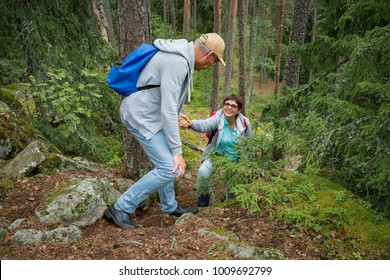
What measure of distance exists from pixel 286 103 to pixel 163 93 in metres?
2.72

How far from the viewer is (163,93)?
3.45 m

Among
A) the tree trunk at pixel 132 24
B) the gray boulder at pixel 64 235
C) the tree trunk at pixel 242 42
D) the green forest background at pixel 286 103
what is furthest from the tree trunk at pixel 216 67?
the gray boulder at pixel 64 235

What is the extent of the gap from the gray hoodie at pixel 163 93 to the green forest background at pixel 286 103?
104cm

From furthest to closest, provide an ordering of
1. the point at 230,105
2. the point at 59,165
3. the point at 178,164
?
the point at 59,165 < the point at 230,105 < the point at 178,164

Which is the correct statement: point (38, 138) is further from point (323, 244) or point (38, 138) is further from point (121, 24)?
point (323, 244)

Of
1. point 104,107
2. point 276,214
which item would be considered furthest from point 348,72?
point 104,107

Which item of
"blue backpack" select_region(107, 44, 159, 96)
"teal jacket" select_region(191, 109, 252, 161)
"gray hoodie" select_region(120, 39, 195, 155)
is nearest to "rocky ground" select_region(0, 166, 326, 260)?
"gray hoodie" select_region(120, 39, 195, 155)

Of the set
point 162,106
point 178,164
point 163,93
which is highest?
point 163,93

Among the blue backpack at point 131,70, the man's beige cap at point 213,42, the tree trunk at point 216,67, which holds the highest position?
the man's beige cap at point 213,42

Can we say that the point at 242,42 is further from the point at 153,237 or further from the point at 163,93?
the point at 153,237

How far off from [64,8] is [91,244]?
5.69 meters

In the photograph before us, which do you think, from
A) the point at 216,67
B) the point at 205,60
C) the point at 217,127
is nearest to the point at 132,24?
the point at 205,60

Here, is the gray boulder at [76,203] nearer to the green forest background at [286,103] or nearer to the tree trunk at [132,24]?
the green forest background at [286,103]

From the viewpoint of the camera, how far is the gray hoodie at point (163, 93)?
3432mm
